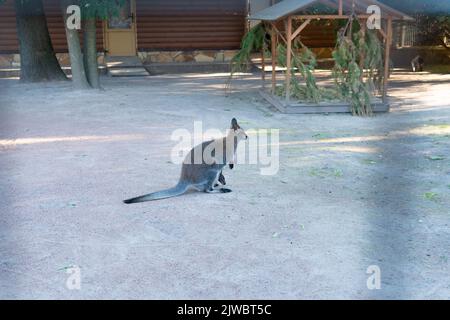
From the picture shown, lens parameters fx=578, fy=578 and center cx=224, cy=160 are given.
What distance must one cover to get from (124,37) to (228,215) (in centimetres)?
1317

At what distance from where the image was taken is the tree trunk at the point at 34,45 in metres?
12.8

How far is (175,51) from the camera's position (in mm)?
17094

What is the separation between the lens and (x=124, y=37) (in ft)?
56.0

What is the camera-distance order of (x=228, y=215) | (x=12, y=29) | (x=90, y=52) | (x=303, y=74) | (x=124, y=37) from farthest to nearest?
1. (x=124, y=37)
2. (x=12, y=29)
3. (x=90, y=52)
4. (x=303, y=74)
5. (x=228, y=215)

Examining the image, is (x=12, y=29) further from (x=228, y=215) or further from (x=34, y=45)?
(x=228, y=215)

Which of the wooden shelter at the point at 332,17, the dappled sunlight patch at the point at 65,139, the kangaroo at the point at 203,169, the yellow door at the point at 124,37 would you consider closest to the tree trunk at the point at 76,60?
the wooden shelter at the point at 332,17

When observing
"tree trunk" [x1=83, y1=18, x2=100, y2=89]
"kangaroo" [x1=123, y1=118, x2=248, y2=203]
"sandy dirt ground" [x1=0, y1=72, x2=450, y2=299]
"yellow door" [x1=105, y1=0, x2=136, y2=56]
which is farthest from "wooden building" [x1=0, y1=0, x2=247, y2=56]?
"kangaroo" [x1=123, y1=118, x2=248, y2=203]

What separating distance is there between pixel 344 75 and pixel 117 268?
7243 mm

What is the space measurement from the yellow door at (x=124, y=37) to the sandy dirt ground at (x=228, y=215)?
26.7ft

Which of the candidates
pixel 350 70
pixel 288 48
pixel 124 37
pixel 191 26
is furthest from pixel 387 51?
pixel 124 37

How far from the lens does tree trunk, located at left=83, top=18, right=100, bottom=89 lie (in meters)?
11.9

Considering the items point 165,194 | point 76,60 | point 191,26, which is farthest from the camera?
point 191,26

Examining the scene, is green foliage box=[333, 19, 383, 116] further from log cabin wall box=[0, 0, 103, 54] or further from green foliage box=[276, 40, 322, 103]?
log cabin wall box=[0, 0, 103, 54]

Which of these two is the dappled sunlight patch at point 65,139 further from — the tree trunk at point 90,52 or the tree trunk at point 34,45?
the tree trunk at point 34,45
